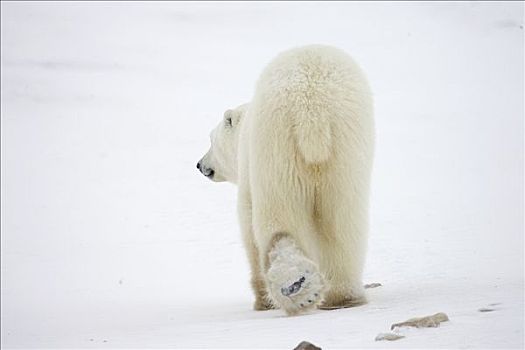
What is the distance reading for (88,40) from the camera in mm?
27625

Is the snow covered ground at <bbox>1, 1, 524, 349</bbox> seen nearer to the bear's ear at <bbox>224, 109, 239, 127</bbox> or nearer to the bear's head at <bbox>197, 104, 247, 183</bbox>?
the bear's head at <bbox>197, 104, 247, 183</bbox>

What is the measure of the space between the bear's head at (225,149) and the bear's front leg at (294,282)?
2.15 meters

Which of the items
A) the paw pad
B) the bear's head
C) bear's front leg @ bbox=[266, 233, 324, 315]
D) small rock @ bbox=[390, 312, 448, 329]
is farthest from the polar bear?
the bear's head

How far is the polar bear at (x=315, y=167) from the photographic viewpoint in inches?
185

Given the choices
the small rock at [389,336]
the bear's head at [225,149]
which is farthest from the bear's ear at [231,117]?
the small rock at [389,336]

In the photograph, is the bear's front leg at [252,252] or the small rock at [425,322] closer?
the small rock at [425,322]

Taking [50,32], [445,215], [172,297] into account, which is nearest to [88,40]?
[50,32]

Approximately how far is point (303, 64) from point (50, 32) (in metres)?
24.3

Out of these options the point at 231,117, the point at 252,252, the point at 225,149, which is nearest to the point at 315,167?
the point at 252,252

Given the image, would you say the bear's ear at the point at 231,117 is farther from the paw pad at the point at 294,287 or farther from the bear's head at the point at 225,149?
the paw pad at the point at 294,287

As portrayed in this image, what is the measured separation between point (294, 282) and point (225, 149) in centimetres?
271

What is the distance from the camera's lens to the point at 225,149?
681 centimetres

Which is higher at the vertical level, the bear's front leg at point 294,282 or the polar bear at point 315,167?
the polar bear at point 315,167

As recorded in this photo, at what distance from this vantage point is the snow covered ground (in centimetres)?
498
